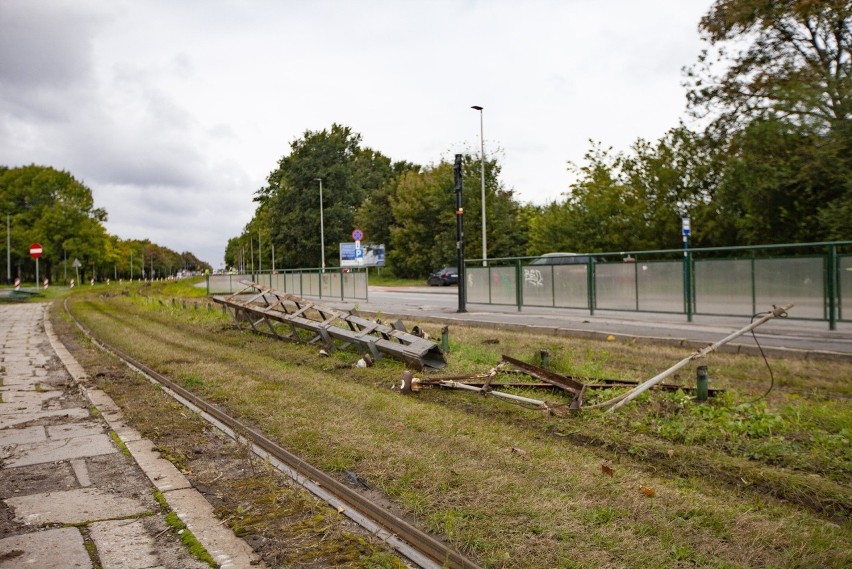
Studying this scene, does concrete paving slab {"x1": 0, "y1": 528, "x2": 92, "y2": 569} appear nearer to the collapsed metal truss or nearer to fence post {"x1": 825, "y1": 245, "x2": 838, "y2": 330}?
the collapsed metal truss

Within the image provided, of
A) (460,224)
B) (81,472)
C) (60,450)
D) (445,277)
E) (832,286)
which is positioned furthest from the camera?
(445,277)

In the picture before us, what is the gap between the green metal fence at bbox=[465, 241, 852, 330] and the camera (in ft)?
43.1

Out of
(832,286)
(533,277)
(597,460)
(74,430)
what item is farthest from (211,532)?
(533,277)

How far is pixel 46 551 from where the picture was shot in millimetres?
3660

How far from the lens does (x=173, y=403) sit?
294 inches

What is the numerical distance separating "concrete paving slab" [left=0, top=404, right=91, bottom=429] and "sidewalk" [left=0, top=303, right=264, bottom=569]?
0.01 metres

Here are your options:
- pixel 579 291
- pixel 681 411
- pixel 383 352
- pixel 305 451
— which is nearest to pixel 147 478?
pixel 305 451

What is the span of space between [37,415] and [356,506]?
476 centimetres

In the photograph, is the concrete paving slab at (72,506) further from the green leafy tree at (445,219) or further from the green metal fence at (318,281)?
the green leafy tree at (445,219)

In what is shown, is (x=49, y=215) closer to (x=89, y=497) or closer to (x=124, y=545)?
(x=89, y=497)

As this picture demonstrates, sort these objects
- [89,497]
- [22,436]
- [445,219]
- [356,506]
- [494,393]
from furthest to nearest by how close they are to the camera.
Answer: [445,219], [494,393], [22,436], [89,497], [356,506]

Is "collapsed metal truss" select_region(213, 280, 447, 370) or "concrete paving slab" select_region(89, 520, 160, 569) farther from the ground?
"collapsed metal truss" select_region(213, 280, 447, 370)

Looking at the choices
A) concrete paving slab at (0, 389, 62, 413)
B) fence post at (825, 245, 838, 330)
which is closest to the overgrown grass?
concrete paving slab at (0, 389, 62, 413)

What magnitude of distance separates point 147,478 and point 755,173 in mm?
25175
